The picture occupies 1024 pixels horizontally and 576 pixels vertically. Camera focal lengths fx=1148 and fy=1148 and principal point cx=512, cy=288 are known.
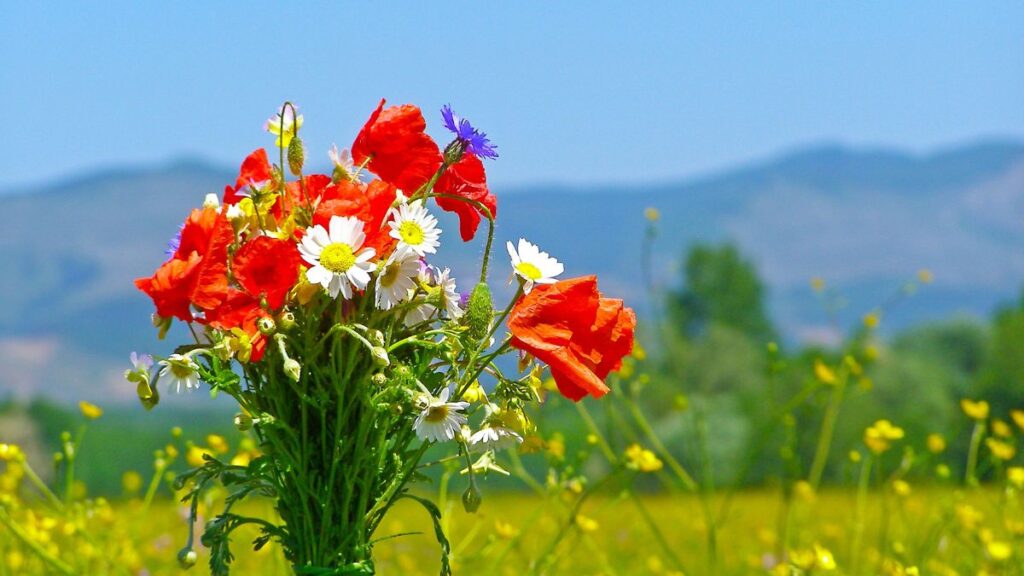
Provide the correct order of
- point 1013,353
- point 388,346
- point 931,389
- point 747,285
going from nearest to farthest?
1. point 388,346
2. point 1013,353
3. point 931,389
4. point 747,285

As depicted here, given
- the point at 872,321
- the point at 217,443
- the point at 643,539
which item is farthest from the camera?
the point at 643,539

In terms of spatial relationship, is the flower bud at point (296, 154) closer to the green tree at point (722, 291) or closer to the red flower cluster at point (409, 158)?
the red flower cluster at point (409, 158)

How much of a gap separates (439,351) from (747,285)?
27.7 m

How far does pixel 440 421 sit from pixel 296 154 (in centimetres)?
50

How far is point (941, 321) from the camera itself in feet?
60.7

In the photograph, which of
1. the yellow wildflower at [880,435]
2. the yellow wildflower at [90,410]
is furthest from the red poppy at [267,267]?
the yellow wildflower at [880,435]

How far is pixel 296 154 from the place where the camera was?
190 centimetres

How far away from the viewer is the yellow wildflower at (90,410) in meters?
3.15

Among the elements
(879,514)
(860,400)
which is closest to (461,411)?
(879,514)

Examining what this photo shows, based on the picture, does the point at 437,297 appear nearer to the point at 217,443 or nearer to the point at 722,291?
the point at 217,443

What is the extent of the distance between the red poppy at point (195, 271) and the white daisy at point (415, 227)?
292 millimetres

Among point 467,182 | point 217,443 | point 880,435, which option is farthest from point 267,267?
point 880,435

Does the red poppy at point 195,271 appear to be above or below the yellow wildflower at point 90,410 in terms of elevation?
above

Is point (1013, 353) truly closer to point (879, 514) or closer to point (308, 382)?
point (879, 514)
